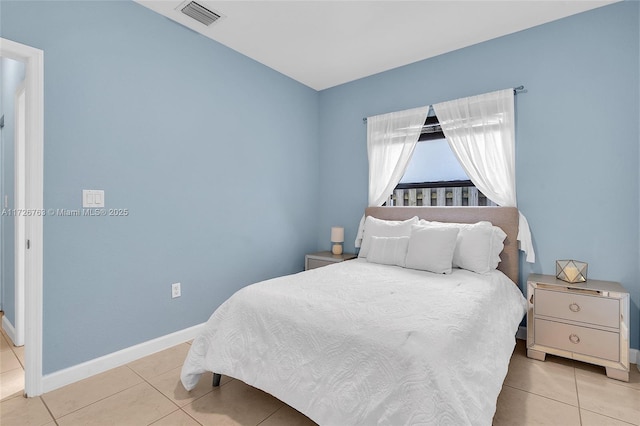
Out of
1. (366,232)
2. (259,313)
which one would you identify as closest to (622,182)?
(366,232)

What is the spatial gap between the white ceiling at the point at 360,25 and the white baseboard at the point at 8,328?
118 inches

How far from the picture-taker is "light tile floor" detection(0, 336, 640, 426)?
1.74 m

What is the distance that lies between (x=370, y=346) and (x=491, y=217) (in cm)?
210

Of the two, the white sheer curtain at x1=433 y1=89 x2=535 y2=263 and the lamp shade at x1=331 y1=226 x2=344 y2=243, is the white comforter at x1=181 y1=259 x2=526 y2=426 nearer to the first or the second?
the white sheer curtain at x1=433 y1=89 x2=535 y2=263

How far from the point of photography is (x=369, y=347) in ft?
4.57

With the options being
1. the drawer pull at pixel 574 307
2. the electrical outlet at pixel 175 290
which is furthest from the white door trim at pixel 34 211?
the drawer pull at pixel 574 307

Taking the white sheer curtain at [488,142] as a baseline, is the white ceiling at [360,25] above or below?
above

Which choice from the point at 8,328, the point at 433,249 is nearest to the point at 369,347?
the point at 433,249

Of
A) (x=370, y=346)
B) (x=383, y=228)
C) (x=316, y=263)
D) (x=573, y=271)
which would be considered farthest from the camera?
(x=316, y=263)

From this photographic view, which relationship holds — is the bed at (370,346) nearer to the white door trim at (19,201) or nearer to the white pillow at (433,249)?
the white pillow at (433,249)

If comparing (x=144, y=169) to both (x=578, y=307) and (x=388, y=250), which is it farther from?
(x=578, y=307)

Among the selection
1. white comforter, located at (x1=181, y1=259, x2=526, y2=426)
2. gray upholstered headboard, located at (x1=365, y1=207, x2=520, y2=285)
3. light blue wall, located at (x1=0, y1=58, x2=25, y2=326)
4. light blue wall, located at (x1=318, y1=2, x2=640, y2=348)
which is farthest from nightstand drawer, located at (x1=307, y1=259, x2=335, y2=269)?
light blue wall, located at (x1=0, y1=58, x2=25, y2=326)

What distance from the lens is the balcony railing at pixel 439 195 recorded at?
318 cm

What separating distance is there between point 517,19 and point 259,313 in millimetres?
3096
